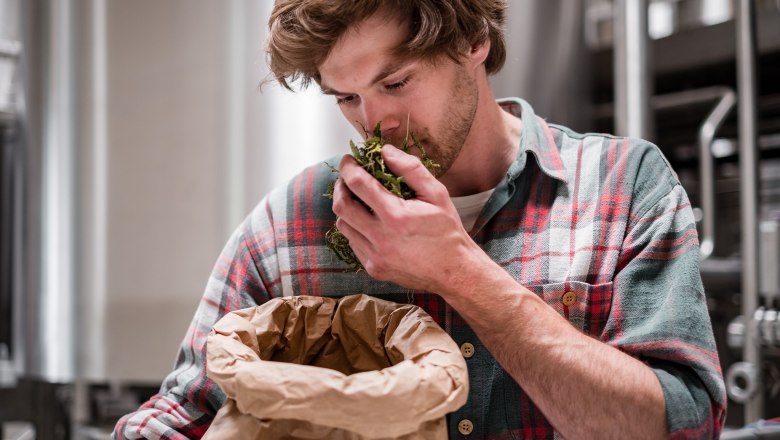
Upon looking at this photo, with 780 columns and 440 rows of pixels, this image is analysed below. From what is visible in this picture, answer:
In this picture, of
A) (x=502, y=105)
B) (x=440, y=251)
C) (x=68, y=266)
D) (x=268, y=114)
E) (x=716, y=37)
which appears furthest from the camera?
(x=716, y=37)

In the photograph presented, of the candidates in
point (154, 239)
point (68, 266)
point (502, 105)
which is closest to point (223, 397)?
point (502, 105)

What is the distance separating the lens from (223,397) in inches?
36.8

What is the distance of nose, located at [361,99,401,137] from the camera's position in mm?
938

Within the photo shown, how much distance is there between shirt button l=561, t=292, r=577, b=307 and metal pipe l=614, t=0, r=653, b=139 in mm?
1018

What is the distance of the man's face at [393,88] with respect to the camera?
0.93m

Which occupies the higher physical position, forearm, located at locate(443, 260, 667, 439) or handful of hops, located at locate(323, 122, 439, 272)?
handful of hops, located at locate(323, 122, 439, 272)

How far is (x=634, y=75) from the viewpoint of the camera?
6.08ft

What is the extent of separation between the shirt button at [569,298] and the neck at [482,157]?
20 centimetres

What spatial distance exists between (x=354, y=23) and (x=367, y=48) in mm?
35

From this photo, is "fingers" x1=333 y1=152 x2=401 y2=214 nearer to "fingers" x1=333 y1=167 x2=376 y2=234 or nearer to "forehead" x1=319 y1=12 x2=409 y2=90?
"fingers" x1=333 y1=167 x2=376 y2=234

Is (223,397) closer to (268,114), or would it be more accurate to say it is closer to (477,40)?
(477,40)

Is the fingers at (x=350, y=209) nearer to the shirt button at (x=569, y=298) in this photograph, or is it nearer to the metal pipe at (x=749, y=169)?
the shirt button at (x=569, y=298)

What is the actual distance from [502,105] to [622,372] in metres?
0.53

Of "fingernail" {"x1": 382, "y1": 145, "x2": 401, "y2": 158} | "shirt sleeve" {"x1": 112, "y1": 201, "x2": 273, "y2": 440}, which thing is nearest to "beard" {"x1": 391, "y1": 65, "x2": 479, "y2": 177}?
"fingernail" {"x1": 382, "y1": 145, "x2": 401, "y2": 158}
